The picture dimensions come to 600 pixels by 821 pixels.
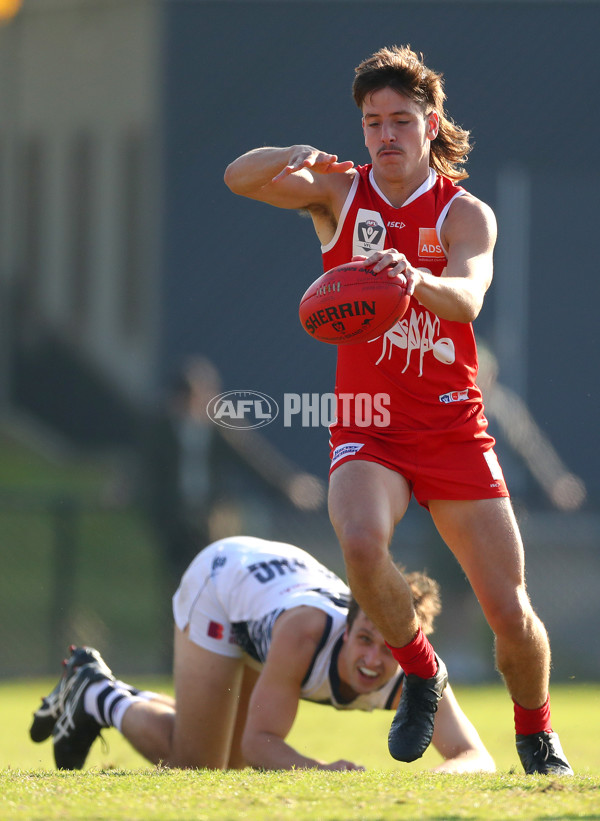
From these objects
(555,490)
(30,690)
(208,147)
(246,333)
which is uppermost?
(208,147)

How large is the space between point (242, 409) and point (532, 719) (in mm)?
3288

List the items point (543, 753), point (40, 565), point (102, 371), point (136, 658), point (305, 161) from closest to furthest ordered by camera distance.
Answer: point (305, 161), point (543, 753), point (136, 658), point (40, 565), point (102, 371)

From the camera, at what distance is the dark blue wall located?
7629mm

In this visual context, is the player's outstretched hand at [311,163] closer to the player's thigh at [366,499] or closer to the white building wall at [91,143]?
the player's thigh at [366,499]

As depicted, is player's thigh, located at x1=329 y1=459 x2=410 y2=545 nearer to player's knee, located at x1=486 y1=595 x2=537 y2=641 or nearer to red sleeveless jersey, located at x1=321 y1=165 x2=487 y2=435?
red sleeveless jersey, located at x1=321 y1=165 x2=487 y2=435

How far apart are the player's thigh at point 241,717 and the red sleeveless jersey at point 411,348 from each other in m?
1.69

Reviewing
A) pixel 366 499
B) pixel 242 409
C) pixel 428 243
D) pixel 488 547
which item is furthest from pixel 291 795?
pixel 242 409

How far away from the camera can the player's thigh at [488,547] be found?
3598mm

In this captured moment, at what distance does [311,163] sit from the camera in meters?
3.55

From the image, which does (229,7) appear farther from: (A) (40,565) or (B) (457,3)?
(A) (40,565)

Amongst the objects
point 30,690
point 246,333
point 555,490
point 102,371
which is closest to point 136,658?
point 30,690

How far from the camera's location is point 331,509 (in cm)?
355

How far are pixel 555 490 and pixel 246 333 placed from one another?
2.43m

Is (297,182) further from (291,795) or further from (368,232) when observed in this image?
(291,795)
